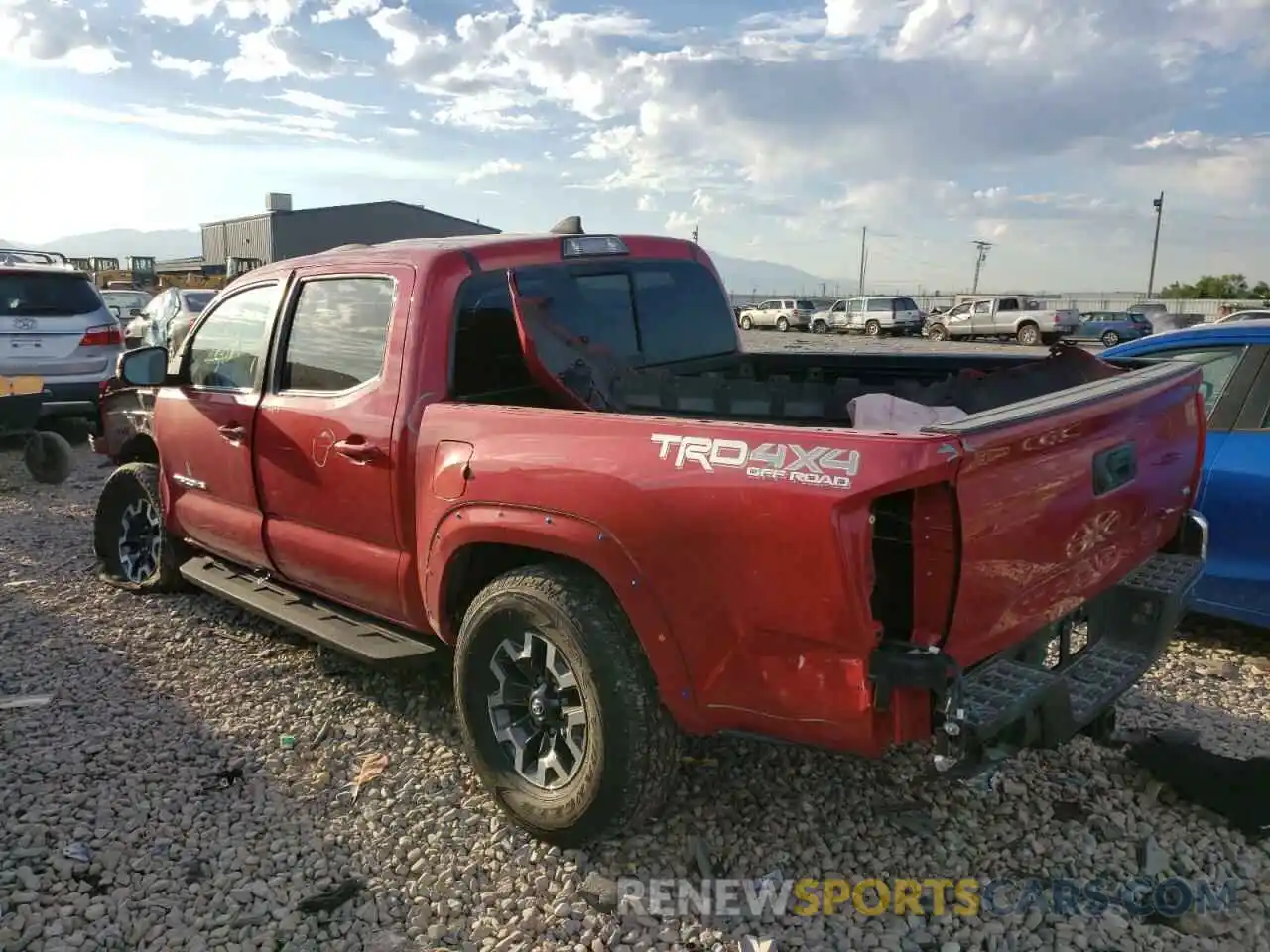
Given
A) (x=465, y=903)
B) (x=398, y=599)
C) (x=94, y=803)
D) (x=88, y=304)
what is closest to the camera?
(x=465, y=903)

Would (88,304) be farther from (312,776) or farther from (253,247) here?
(253,247)

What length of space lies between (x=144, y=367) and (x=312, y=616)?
180cm

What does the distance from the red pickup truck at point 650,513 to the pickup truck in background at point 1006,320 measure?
32019mm

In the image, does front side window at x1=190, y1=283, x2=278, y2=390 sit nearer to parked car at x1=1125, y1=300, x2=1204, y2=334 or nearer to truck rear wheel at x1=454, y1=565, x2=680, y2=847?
truck rear wheel at x1=454, y1=565, x2=680, y2=847

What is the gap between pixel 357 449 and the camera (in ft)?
12.5

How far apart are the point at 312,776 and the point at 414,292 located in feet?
6.09

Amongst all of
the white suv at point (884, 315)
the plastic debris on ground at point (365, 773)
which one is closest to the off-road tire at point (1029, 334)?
the white suv at point (884, 315)

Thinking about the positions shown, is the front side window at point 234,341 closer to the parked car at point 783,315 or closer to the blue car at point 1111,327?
the blue car at point 1111,327

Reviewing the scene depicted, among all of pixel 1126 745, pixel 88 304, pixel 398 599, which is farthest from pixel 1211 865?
pixel 88 304

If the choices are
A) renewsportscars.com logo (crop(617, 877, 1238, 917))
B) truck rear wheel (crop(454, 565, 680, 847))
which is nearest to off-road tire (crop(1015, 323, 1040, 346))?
renewsportscars.com logo (crop(617, 877, 1238, 917))

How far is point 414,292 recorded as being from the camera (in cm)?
374

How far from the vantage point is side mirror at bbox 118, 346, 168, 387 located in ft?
16.6

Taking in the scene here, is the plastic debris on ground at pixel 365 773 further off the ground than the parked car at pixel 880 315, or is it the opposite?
the parked car at pixel 880 315

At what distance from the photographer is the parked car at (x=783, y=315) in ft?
155
